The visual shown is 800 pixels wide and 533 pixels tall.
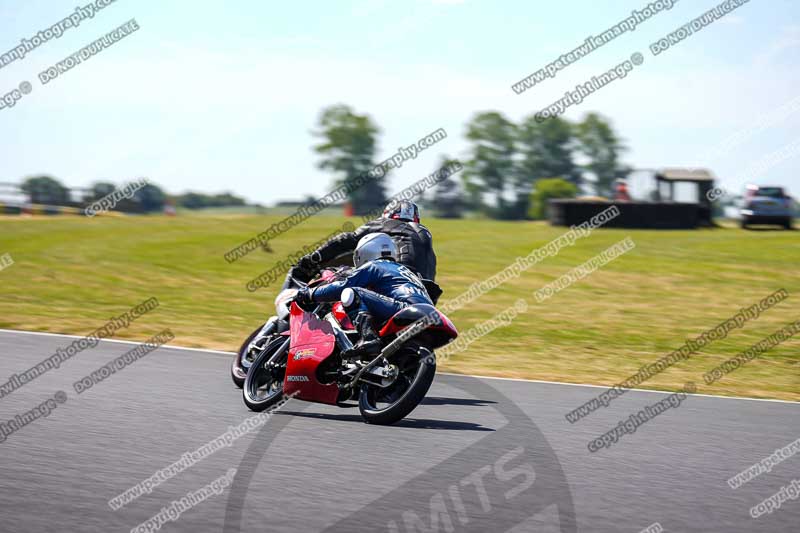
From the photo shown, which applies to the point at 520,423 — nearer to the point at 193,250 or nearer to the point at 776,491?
the point at 776,491

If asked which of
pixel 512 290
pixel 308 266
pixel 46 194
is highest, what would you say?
pixel 46 194

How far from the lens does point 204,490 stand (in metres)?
5.58

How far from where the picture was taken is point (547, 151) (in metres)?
125

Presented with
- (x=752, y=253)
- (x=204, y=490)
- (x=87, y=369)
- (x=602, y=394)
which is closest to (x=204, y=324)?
(x=87, y=369)

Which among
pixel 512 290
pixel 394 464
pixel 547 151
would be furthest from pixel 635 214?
pixel 547 151

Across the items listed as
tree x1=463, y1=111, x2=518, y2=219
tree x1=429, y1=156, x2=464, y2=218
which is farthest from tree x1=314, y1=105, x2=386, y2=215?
tree x1=429, y1=156, x2=464, y2=218

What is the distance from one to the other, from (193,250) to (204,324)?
12.8 m

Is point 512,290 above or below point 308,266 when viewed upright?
below

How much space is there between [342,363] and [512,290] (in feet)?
47.4

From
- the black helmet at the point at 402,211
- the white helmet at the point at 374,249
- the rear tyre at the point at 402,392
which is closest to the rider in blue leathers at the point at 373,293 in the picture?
the white helmet at the point at 374,249

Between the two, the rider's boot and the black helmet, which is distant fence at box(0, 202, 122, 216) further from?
the rider's boot

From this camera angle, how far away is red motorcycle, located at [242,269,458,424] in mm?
7504

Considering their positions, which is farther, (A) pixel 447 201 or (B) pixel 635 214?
(A) pixel 447 201

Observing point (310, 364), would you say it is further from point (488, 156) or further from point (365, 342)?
point (488, 156)
